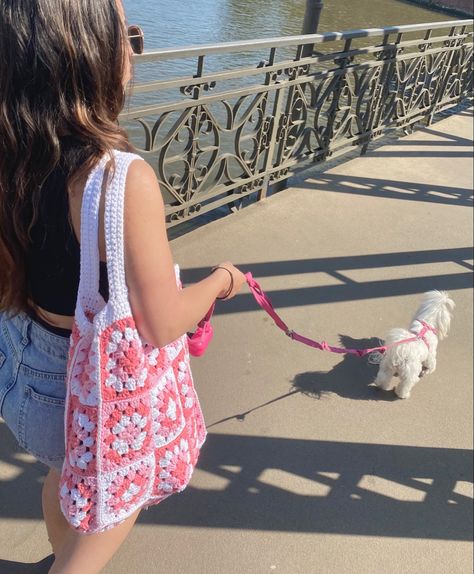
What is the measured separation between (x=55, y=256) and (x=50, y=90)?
36 centimetres

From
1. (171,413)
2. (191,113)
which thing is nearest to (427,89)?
(191,113)

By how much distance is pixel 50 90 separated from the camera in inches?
45.3

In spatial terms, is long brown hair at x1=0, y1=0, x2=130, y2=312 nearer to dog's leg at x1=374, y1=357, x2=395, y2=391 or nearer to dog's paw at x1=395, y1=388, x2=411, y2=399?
dog's leg at x1=374, y1=357, x2=395, y2=391

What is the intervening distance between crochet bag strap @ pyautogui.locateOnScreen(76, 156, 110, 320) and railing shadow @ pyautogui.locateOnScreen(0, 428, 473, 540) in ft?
4.92

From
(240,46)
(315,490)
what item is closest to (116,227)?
(315,490)

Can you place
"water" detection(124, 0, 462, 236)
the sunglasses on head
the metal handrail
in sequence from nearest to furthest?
the sunglasses on head → the metal handrail → "water" detection(124, 0, 462, 236)

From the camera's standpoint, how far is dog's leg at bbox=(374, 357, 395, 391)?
3.17 meters

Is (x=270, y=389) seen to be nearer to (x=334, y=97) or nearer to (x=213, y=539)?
(x=213, y=539)

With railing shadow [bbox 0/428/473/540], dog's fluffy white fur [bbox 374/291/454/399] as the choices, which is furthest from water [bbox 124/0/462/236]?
railing shadow [bbox 0/428/473/540]

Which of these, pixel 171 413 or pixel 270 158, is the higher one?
pixel 171 413

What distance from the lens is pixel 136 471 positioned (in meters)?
1.38

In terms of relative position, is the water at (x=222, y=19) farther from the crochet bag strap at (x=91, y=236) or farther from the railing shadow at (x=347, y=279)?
the crochet bag strap at (x=91, y=236)

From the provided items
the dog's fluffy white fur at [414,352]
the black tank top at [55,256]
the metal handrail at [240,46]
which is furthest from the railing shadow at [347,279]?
the black tank top at [55,256]

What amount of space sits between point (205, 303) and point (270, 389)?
174cm
